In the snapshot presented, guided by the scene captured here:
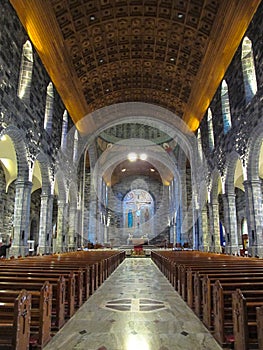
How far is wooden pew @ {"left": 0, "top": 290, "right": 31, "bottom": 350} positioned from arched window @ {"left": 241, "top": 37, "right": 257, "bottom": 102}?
12.7m

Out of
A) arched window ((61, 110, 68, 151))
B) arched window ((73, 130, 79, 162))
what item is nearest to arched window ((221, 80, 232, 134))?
arched window ((61, 110, 68, 151))

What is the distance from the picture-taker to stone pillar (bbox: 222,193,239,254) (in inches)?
625

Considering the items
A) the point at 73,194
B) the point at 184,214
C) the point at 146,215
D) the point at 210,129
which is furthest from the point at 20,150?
the point at 146,215

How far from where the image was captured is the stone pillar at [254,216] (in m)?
12.6

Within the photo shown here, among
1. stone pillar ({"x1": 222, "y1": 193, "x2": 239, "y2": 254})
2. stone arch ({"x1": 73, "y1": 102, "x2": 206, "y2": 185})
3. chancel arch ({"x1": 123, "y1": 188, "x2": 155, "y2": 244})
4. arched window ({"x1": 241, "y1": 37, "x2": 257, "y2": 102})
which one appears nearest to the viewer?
arched window ({"x1": 241, "y1": 37, "x2": 257, "y2": 102})

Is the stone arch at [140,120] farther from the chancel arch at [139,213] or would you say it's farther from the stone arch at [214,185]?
the chancel arch at [139,213]

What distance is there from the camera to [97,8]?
1484cm

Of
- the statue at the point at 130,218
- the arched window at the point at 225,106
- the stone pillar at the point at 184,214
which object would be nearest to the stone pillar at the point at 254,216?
the arched window at the point at 225,106

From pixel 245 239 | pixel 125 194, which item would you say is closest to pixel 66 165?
pixel 245 239

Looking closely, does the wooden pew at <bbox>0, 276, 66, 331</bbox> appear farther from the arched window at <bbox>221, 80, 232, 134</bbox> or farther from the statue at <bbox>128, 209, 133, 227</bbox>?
the statue at <bbox>128, 209, 133, 227</bbox>

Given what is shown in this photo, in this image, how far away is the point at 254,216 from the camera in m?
13.0

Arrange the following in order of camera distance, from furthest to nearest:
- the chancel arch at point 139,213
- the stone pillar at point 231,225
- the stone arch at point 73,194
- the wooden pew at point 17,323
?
the chancel arch at point 139,213 < the stone arch at point 73,194 < the stone pillar at point 231,225 < the wooden pew at point 17,323

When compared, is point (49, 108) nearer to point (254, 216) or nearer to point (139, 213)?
point (254, 216)

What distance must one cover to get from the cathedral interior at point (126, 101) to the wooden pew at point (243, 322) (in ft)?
31.3
